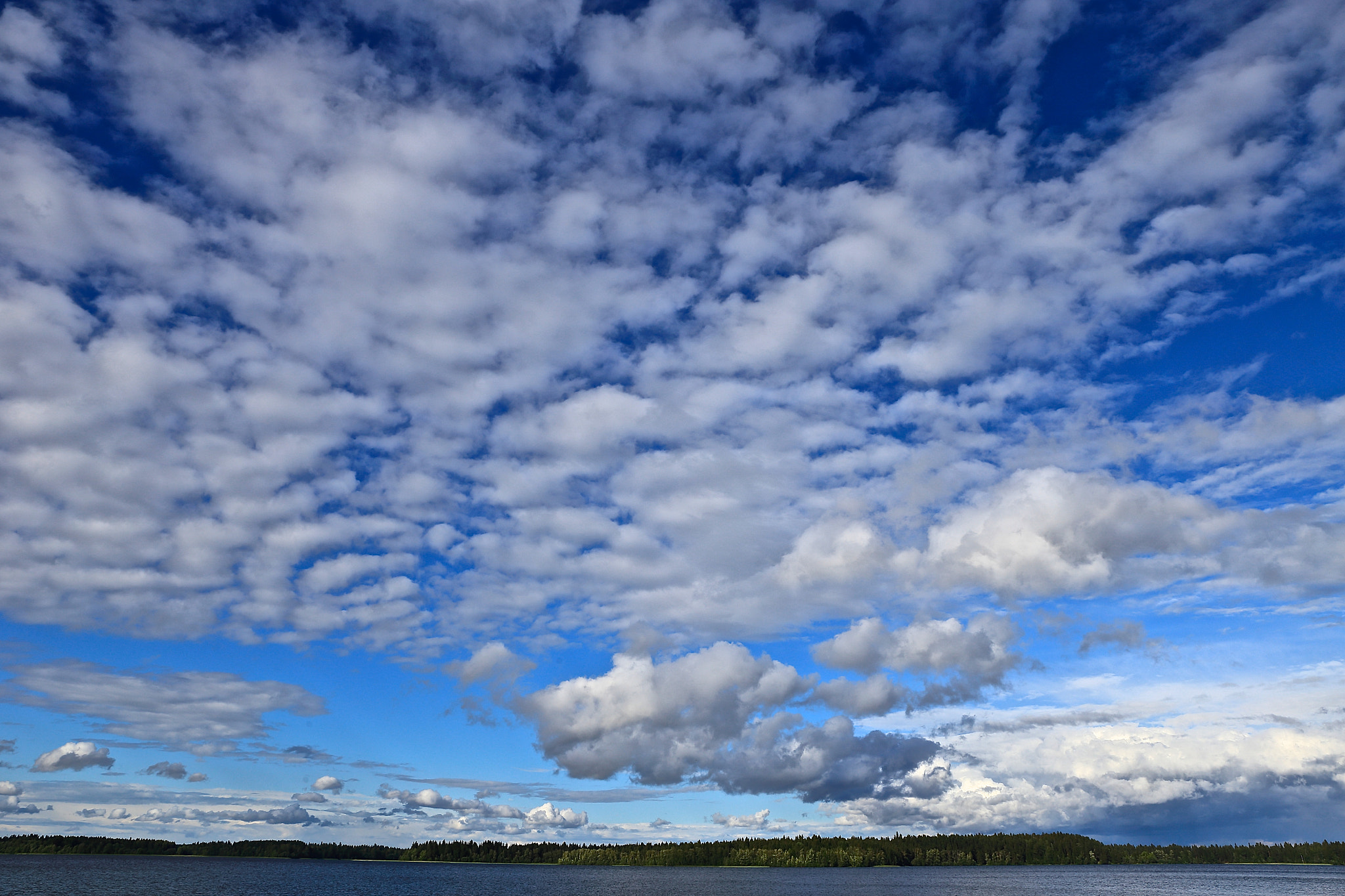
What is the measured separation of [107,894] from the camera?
18275 centimetres

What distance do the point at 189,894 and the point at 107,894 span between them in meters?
17.2

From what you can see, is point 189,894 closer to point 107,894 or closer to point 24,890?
point 107,894

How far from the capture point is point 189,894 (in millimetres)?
192750

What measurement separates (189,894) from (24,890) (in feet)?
129

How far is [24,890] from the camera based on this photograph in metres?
191

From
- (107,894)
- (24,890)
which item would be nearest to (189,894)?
(107,894)

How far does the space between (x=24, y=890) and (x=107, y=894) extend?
28.0m
